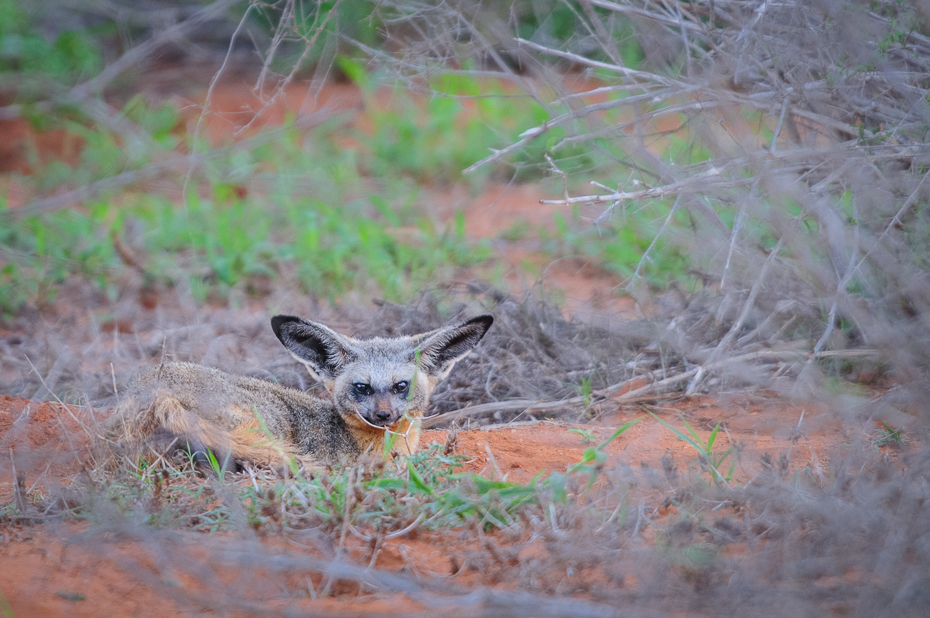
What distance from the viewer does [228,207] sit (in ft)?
30.1

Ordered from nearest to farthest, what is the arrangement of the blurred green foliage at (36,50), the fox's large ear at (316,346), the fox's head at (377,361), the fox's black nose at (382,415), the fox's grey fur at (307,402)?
the fox's grey fur at (307,402), the fox's black nose at (382,415), the fox's head at (377,361), the fox's large ear at (316,346), the blurred green foliage at (36,50)

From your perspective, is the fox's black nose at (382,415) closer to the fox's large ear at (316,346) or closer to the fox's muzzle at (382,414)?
the fox's muzzle at (382,414)

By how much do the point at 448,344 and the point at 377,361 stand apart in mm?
449

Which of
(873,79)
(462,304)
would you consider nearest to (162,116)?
(462,304)

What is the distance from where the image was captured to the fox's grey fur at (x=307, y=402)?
3852mm

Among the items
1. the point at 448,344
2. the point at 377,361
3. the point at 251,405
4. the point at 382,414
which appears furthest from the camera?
the point at 448,344

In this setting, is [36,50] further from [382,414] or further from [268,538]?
[268,538]

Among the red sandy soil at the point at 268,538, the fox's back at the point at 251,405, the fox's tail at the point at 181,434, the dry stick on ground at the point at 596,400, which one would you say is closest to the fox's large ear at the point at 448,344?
the dry stick on ground at the point at 596,400

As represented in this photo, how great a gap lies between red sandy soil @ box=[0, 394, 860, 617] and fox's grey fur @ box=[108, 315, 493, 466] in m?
0.38

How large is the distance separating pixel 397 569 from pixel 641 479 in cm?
109

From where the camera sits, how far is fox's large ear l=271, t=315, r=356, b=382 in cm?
465

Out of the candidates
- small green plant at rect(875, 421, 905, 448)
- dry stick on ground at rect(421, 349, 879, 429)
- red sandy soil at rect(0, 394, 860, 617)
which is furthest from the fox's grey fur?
small green plant at rect(875, 421, 905, 448)

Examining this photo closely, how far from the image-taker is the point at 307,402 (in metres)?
4.70

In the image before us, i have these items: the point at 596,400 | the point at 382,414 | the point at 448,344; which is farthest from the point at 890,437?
the point at 382,414
